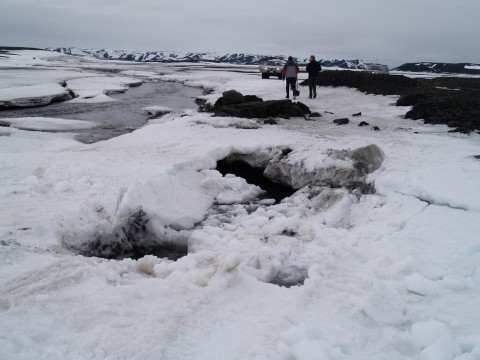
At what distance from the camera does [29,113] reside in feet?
47.5

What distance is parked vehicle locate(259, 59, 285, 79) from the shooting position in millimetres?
29047

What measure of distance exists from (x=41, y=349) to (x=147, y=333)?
73 centimetres

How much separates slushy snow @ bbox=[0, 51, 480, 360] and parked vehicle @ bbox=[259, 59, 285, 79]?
22.6m

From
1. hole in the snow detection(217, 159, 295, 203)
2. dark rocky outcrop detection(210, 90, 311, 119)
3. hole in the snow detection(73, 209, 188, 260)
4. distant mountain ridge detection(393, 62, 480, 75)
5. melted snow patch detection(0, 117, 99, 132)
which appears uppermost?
distant mountain ridge detection(393, 62, 480, 75)

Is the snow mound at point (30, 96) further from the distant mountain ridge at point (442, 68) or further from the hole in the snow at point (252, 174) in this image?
the distant mountain ridge at point (442, 68)

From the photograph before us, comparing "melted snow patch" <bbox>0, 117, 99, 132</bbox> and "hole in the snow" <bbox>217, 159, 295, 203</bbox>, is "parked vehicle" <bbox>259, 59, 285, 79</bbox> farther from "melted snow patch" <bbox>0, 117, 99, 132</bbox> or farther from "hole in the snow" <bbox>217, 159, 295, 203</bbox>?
"hole in the snow" <bbox>217, 159, 295, 203</bbox>

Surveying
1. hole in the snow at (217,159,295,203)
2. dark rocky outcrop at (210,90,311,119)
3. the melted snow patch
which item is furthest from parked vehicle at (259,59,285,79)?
hole in the snow at (217,159,295,203)

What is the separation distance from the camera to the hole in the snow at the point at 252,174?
720 cm

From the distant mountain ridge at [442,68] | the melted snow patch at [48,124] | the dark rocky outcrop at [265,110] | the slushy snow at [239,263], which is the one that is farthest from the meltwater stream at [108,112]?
the distant mountain ridge at [442,68]

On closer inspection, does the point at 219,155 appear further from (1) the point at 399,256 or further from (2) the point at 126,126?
(2) the point at 126,126

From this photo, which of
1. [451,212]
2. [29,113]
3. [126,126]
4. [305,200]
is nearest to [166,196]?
[305,200]

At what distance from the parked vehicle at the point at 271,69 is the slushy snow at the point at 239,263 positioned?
74.1ft

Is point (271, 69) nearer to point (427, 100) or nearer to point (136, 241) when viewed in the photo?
point (427, 100)

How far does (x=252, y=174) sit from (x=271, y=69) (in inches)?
906
